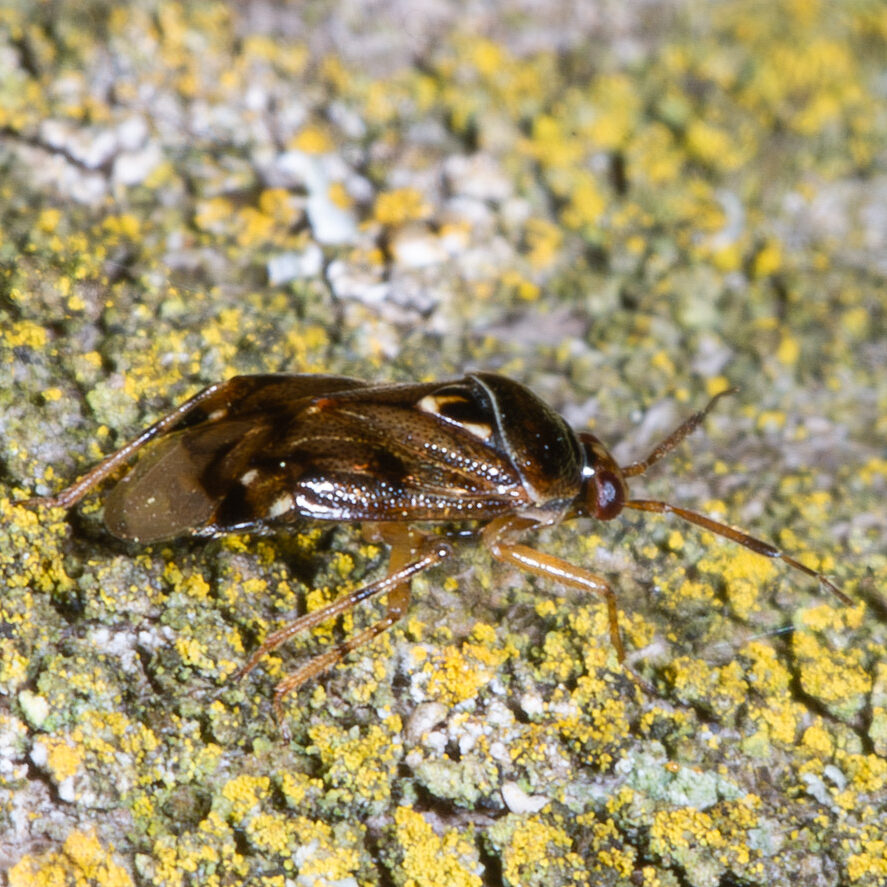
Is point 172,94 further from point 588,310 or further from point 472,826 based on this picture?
point 472,826

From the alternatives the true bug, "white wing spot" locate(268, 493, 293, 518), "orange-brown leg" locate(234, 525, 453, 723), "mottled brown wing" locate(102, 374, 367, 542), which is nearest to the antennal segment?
the true bug

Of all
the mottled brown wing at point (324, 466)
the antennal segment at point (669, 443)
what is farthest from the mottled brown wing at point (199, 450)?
the antennal segment at point (669, 443)

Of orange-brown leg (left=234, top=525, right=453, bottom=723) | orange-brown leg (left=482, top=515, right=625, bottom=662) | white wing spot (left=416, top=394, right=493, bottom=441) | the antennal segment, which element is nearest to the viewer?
orange-brown leg (left=234, top=525, right=453, bottom=723)

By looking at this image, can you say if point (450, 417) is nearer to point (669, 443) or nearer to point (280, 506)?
point (280, 506)

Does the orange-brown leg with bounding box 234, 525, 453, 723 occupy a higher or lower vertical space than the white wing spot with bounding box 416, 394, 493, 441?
lower

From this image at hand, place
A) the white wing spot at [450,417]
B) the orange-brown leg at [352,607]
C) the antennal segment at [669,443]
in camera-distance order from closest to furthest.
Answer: the orange-brown leg at [352,607] → the white wing spot at [450,417] → the antennal segment at [669,443]

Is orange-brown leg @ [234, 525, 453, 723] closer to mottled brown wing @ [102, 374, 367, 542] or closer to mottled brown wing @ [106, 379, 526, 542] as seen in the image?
mottled brown wing @ [106, 379, 526, 542]

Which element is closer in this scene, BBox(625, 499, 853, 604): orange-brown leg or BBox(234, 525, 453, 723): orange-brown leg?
BBox(234, 525, 453, 723): orange-brown leg

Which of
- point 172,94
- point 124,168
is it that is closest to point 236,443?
point 124,168

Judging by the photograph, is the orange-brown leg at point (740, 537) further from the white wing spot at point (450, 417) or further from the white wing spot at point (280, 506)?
the white wing spot at point (280, 506)
